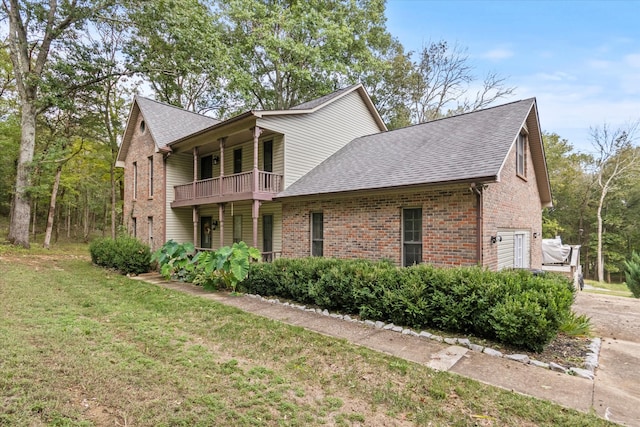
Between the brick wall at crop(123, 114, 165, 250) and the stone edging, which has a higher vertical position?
the brick wall at crop(123, 114, 165, 250)

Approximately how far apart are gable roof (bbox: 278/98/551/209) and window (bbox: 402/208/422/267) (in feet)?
3.18

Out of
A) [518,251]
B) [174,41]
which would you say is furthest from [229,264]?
[174,41]

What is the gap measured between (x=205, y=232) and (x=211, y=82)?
1083 centimetres

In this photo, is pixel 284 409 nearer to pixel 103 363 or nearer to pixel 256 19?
pixel 103 363

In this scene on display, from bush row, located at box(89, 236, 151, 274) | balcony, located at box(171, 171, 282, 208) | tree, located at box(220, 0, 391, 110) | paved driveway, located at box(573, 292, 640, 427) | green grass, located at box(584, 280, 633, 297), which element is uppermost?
tree, located at box(220, 0, 391, 110)

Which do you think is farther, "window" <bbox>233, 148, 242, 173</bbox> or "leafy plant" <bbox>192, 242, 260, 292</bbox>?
"window" <bbox>233, 148, 242, 173</bbox>

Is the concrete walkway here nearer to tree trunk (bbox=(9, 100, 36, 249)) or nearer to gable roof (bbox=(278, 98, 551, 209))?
gable roof (bbox=(278, 98, 551, 209))

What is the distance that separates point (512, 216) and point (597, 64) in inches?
658

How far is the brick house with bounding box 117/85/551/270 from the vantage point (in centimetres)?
810

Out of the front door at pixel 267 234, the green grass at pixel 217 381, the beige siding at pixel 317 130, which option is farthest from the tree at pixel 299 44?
the green grass at pixel 217 381

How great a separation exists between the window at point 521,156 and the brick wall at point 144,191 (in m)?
14.1

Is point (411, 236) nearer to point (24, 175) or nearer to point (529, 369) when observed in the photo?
point (529, 369)

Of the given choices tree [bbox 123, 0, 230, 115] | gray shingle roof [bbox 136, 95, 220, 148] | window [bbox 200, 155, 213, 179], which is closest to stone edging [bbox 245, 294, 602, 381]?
window [bbox 200, 155, 213, 179]

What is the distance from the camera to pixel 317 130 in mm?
13336
